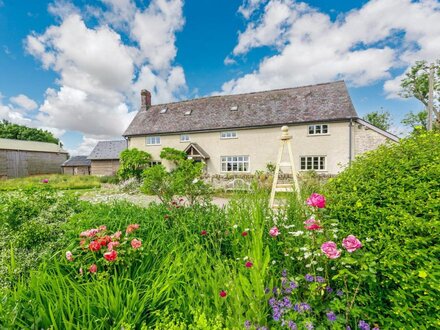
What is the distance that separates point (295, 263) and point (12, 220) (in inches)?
161

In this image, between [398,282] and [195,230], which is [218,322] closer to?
[398,282]

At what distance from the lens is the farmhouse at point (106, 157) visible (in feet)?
98.2

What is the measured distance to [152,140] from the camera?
23.3m

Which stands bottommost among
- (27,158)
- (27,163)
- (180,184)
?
(180,184)

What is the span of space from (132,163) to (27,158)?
66.1 feet

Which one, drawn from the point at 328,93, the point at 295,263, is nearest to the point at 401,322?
the point at 295,263

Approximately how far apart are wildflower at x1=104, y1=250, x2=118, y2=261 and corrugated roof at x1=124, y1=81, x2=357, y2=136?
1788 cm

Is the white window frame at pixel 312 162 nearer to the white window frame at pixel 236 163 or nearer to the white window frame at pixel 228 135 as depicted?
the white window frame at pixel 236 163

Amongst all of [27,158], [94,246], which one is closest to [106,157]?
[27,158]

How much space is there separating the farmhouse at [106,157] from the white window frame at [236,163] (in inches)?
656

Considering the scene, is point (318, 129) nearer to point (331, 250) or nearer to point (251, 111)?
point (251, 111)

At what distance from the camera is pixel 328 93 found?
1878cm

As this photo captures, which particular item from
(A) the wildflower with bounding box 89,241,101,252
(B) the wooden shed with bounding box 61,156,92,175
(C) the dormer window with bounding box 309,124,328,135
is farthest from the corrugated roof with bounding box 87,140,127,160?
(A) the wildflower with bounding box 89,241,101,252

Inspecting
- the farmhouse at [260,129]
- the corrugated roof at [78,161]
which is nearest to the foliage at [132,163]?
the farmhouse at [260,129]
